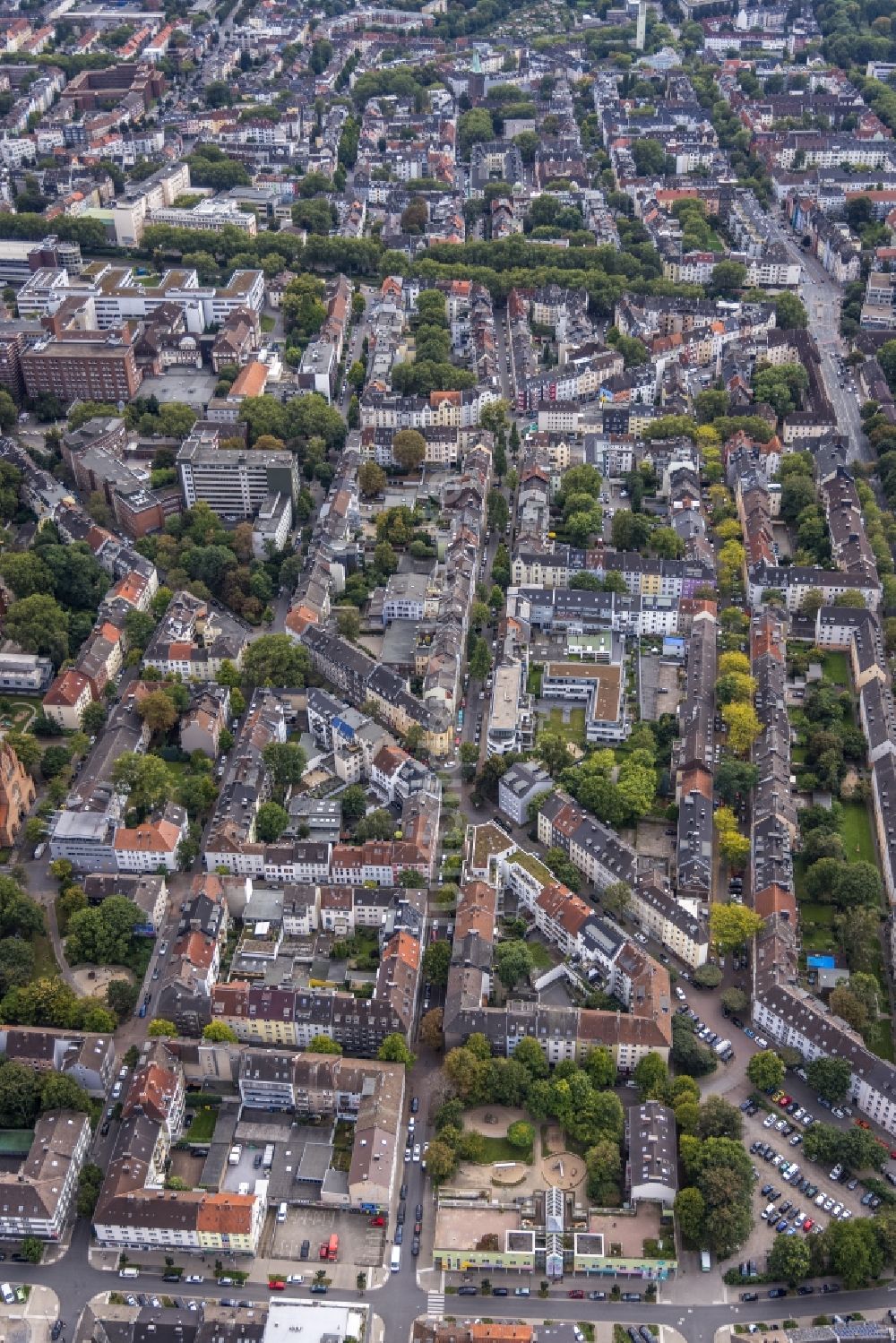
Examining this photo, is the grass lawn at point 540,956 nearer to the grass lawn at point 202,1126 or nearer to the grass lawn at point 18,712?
the grass lawn at point 202,1126

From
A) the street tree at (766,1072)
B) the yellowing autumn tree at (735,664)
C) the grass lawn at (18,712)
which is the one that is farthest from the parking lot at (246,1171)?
the yellowing autumn tree at (735,664)

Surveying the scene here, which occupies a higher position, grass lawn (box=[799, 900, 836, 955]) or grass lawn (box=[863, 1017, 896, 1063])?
grass lawn (box=[799, 900, 836, 955])

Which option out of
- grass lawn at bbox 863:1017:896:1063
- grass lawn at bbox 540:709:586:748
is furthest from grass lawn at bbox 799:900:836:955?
grass lawn at bbox 540:709:586:748

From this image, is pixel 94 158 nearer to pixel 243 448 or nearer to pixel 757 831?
pixel 243 448

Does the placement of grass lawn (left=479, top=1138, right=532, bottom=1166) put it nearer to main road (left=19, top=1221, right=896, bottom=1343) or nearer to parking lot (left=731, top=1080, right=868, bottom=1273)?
main road (left=19, top=1221, right=896, bottom=1343)

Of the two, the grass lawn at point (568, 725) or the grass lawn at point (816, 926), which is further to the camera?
the grass lawn at point (568, 725)

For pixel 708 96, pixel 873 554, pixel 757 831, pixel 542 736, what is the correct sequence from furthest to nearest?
pixel 708 96, pixel 873 554, pixel 542 736, pixel 757 831

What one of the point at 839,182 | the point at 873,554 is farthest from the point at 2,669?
the point at 839,182
